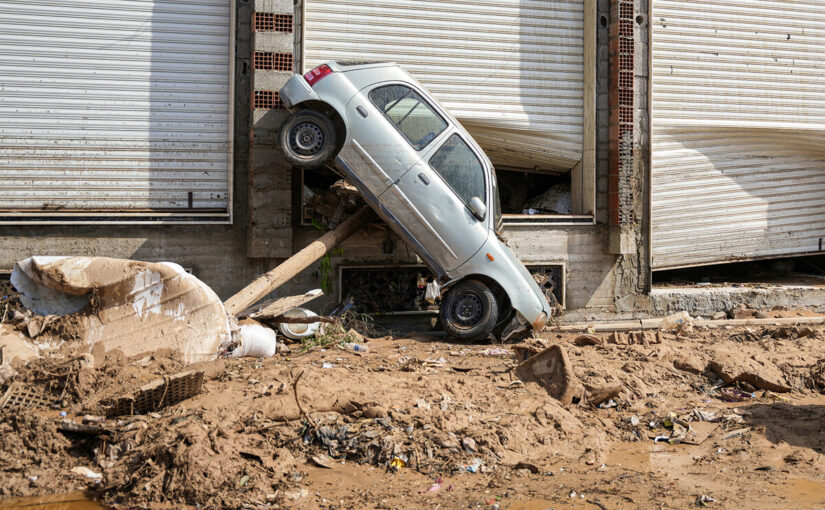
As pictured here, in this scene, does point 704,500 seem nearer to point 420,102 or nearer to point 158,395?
point 158,395

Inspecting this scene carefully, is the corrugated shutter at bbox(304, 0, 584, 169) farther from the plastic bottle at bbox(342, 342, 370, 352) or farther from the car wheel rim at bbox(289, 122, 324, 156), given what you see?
the plastic bottle at bbox(342, 342, 370, 352)

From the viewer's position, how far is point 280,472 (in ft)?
15.2

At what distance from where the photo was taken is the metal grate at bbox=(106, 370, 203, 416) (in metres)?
5.23

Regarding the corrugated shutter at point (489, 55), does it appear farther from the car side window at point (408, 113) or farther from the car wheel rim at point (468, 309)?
the car wheel rim at point (468, 309)

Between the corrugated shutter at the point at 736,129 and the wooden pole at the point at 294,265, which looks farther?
the corrugated shutter at the point at 736,129

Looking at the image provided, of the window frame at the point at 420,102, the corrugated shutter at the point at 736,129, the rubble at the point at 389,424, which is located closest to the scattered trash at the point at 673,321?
the corrugated shutter at the point at 736,129

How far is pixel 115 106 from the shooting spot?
8.89 metres

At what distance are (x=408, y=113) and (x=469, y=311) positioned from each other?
2361mm

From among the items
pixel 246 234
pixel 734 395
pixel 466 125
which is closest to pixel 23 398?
pixel 246 234

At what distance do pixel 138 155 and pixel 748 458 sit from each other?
749 cm

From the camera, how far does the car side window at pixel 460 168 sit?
806 centimetres

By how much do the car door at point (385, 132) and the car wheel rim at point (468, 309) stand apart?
5.13 feet

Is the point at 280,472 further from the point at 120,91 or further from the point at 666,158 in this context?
the point at 666,158

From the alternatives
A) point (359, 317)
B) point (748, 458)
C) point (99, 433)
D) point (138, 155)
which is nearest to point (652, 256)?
point (359, 317)
